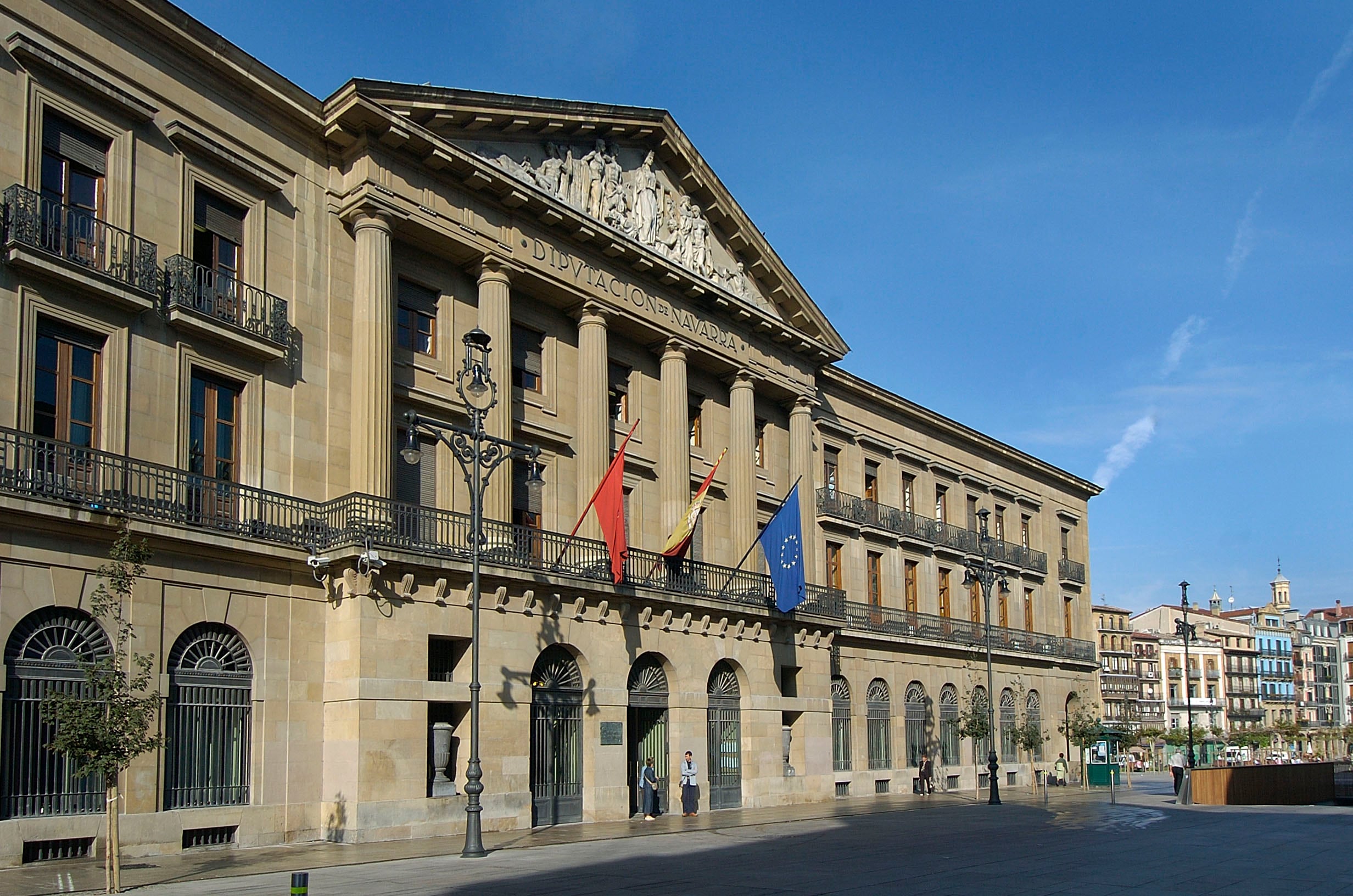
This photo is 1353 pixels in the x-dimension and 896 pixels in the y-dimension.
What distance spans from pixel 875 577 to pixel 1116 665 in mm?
91562

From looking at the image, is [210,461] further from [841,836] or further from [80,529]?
Result: [841,836]

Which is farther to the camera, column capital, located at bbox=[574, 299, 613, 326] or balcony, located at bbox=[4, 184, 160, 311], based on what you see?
column capital, located at bbox=[574, 299, 613, 326]

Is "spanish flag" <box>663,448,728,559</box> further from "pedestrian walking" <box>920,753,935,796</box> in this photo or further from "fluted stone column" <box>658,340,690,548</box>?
"pedestrian walking" <box>920,753,935,796</box>

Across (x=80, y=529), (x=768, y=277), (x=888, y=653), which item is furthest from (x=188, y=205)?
(x=888, y=653)

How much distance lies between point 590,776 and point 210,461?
10774 millimetres

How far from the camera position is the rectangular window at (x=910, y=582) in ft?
152

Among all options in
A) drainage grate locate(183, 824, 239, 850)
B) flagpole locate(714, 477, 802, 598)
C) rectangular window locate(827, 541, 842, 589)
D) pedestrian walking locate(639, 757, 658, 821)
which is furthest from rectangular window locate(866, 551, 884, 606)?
drainage grate locate(183, 824, 239, 850)

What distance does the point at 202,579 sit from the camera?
2156 cm

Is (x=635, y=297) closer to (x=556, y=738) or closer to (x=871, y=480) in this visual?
(x=556, y=738)

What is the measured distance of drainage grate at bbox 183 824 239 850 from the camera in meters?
20.9

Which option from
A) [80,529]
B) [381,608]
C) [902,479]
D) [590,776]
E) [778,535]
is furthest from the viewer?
[902,479]

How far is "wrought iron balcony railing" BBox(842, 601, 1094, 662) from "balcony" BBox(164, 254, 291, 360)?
21.5m

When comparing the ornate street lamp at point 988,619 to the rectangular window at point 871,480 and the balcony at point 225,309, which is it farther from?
the balcony at point 225,309

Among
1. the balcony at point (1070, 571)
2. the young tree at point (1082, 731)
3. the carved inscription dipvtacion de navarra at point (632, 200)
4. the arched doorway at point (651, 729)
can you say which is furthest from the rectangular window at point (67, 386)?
the balcony at point (1070, 571)
